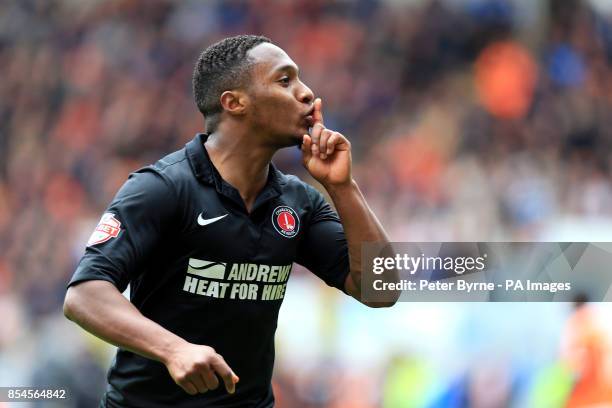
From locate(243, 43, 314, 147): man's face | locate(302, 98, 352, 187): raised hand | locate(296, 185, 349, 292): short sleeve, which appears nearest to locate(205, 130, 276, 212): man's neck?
locate(243, 43, 314, 147): man's face

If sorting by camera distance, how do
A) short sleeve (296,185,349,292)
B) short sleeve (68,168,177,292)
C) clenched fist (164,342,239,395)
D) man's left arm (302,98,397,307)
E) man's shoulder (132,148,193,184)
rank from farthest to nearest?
1. short sleeve (296,185,349,292)
2. man's left arm (302,98,397,307)
3. man's shoulder (132,148,193,184)
4. short sleeve (68,168,177,292)
5. clenched fist (164,342,239,395)

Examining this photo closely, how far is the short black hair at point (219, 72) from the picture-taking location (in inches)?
172

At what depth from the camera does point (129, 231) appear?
384 centimetres

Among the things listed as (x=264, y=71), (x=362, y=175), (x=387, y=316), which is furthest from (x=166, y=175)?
(x=362, y=175)

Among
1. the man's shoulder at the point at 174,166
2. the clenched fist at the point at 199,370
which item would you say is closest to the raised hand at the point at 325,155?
the man's shoulder at the point at 174,166

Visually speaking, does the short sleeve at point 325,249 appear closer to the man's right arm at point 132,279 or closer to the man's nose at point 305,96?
the man's nose at point 305,96

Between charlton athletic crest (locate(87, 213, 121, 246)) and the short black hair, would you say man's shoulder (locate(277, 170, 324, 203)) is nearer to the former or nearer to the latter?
the short black hair

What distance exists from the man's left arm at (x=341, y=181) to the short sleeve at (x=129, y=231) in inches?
24.1

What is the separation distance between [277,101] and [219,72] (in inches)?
11.9

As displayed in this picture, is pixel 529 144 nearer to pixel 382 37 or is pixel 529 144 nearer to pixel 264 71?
pixel 382 37

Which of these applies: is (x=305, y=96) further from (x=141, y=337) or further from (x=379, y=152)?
(x=379, y=152)

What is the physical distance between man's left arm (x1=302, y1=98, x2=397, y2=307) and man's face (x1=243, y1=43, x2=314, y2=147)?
0.18 feet

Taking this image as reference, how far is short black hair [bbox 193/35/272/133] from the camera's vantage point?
436 centimetres

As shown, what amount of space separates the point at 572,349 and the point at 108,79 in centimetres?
729
